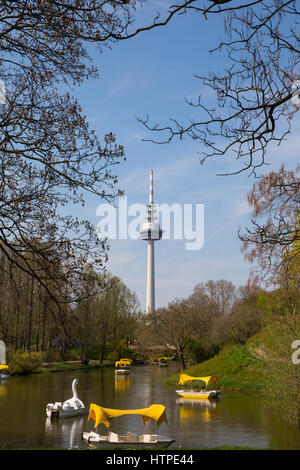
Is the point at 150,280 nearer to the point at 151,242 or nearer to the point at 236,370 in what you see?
the point at 151,242

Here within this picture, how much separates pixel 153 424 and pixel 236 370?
13352 millimetres

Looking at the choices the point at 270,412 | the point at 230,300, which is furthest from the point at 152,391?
the point at 230,300

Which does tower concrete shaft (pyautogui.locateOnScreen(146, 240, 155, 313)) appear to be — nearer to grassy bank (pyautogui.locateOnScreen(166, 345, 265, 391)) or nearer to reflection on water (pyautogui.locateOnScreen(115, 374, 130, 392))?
reflection on water (pyautogui.locateOnScreen(115, 374, 130, 392))

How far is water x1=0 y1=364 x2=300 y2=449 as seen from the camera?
13.4 meters

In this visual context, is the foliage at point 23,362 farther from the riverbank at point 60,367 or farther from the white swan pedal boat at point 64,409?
the white swan pedal boat at point 64,409

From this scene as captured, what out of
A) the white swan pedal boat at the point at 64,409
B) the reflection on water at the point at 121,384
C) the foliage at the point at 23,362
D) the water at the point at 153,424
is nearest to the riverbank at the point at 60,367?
the foliage at the point at 23,362

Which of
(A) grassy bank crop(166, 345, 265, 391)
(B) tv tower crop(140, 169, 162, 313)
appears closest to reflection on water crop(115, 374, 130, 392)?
(A) grassy bank crop(166, 345, 265, 391)

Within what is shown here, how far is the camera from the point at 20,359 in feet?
119

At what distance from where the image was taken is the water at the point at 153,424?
1336 centimetres

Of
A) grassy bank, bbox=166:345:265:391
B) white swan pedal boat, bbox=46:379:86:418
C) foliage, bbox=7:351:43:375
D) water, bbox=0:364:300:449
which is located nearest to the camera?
Answer: water, bbox=0:364:300:449

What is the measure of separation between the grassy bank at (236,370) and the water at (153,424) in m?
1.48

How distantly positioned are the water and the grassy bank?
58.1 inches

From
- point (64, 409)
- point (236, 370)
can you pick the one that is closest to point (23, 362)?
point (236, 370)
